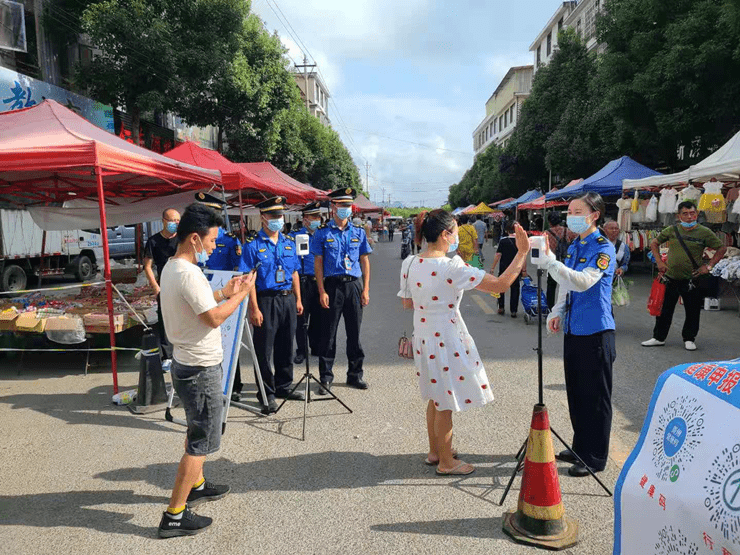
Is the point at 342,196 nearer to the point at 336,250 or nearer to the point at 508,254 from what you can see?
Answer: the point at 336,250

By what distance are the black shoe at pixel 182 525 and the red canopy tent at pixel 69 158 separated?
2.82 meters

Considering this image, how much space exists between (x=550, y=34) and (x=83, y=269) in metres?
53.4

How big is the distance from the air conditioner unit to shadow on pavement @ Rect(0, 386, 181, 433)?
1405 centimetres

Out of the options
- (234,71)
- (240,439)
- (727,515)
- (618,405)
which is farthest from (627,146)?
(727,515)

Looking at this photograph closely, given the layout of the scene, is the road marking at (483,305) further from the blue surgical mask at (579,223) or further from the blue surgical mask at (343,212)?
the blue surgical mask at (579,223)

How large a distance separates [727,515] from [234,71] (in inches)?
752

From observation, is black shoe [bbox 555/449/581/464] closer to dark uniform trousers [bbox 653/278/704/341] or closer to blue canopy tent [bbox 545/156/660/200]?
dark uniform trousers [bbox 653/278/704/341]

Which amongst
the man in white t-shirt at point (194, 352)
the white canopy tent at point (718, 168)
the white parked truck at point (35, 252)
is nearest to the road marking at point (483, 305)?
the white canopy tent at point (718, 168)

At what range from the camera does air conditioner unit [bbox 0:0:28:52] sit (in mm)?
15133

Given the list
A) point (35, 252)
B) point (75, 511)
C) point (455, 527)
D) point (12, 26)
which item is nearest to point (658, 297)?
point (455, 527)

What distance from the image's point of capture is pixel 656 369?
627cm

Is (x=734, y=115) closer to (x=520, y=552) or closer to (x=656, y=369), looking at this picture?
(x=656, y=369)

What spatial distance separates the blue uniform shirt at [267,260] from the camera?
5.09m

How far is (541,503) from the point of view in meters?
3.00
